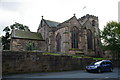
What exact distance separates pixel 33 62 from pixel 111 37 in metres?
23.9

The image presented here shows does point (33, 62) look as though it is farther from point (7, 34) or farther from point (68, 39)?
point (7, 34)

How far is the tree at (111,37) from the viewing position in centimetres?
2925

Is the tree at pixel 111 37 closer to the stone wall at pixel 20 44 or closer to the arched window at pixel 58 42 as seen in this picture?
the arched window at pixel 58 42

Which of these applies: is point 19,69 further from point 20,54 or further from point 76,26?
point 76,26

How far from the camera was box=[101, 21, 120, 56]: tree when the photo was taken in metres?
29.2

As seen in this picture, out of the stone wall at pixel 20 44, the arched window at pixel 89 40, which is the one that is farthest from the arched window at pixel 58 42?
the arched window at pixel 89 40

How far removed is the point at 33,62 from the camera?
14195 mm

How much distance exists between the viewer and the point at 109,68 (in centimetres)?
1686

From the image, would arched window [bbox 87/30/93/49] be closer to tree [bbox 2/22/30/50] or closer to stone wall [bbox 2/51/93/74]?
stone wall [bbox 2/51/93/74]

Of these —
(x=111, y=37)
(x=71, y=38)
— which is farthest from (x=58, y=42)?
(x=111, y=37)

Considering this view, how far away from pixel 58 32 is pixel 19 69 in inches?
865

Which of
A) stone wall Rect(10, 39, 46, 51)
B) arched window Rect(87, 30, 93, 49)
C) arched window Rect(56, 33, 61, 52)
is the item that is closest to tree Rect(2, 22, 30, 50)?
stone wall Rect(10, 39, 46, 51)

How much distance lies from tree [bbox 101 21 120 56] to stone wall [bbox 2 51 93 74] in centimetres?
1597

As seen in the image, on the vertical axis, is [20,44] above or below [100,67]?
above
